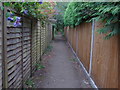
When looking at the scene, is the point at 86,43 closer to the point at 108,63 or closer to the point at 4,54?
the point at 108,63

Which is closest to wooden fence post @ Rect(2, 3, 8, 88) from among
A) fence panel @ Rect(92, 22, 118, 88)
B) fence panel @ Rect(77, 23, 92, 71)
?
fence panel @ Rect(92, 22, 118, 88)

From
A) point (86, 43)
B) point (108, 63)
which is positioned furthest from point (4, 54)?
point (86, 43)

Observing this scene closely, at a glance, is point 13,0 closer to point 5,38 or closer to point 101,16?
point 5,38

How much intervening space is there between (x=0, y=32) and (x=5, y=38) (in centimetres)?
19

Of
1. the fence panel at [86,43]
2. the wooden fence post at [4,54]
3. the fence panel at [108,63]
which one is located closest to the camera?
the wooden fence post at [4,54]

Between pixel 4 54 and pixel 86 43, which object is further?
pixel 86 43

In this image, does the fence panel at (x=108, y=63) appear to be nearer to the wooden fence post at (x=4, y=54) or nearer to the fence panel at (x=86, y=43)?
the fence panel at (x=86, y=43)

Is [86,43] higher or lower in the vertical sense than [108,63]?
higher

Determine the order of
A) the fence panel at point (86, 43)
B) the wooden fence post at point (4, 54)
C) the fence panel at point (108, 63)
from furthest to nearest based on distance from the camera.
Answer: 1. the fence panel at point (86, 43)
2. the fence panel at point (108, 63)
3. the wooden fence post at point (4, 54)

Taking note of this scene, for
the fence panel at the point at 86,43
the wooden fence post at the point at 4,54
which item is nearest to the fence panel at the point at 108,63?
the fence panel at the point at 86,43

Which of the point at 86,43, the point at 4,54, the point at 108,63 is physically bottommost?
the point at 108,63

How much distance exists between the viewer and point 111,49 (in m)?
2.71

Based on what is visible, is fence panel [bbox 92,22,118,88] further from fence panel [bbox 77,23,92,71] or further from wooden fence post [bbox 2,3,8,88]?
wooden fence post [bbox 2,3,8,88]

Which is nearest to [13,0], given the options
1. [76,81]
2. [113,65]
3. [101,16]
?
[101,16]
